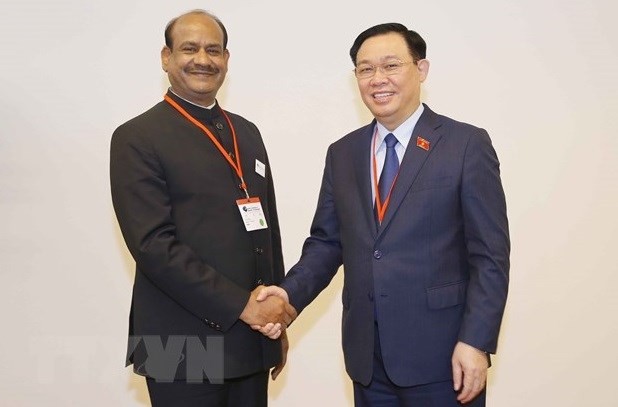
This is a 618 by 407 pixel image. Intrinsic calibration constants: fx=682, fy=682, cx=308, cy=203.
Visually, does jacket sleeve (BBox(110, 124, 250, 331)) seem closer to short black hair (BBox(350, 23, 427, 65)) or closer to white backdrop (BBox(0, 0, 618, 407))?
short black hair (BBox(350, 23, 427, 65))

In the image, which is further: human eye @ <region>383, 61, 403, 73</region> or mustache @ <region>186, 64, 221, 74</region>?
mustache @ <region>186, 64, 221, 74</region>

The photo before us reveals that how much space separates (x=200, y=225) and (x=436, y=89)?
1.83m

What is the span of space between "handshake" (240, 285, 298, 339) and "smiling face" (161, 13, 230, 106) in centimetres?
74

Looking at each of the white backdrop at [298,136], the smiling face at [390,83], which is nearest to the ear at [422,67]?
the smiling face at [390,83]

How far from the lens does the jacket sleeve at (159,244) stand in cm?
221

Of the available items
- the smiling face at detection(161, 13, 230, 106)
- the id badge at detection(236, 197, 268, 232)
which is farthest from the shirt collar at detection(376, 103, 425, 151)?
the smiling face at detection(161, 13, 230, 106)

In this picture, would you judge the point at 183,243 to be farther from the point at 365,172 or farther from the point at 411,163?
the point at 411,163

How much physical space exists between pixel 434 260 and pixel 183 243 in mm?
826

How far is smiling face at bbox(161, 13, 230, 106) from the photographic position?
243 centimetres

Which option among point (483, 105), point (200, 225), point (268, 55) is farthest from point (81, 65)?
point (483, 105)

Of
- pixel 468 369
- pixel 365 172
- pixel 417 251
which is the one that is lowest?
pixel 468 369

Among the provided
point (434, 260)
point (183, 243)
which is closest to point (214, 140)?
point (183, 243)

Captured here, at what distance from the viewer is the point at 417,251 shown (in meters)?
2.15

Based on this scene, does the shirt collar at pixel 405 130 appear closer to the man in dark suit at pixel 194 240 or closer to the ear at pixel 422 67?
the ear at pixel 422 67
